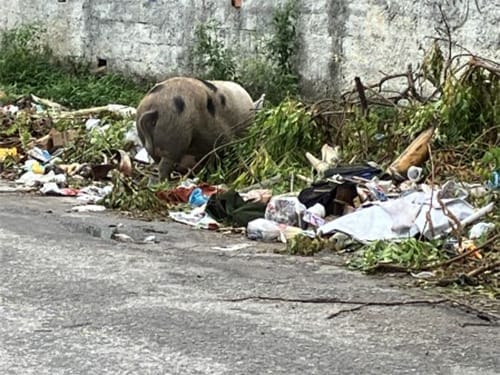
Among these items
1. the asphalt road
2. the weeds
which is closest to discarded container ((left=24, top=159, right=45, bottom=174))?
the weeds

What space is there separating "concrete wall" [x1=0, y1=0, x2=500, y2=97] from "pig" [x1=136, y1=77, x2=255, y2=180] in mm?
1963

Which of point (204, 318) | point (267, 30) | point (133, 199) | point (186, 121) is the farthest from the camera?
point (267, 30)

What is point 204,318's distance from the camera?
230 inches

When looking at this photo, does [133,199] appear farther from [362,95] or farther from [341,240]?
[362,95]

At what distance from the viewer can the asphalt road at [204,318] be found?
5.08 meters

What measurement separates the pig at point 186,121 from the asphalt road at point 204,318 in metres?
2.90

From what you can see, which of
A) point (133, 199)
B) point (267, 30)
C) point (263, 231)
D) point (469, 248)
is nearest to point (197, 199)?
point (133, 199)

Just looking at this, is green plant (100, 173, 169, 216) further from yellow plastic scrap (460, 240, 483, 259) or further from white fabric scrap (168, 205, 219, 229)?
yellow plastic scrap (460, 240, 483, 259)

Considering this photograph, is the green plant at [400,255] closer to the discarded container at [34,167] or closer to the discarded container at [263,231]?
the discarded container at [263,231]

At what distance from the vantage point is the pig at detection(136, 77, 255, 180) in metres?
10.9

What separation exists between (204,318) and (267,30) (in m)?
8.69

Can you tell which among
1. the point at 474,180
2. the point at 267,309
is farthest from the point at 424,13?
the point at 267,309

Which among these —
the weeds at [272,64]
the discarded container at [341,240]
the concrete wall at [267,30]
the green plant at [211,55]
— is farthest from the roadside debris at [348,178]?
the green plant at [211,55]

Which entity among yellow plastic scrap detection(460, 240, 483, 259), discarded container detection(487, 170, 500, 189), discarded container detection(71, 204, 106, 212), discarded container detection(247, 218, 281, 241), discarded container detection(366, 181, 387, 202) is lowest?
discarded container detection(71, 204, 106, 212)
